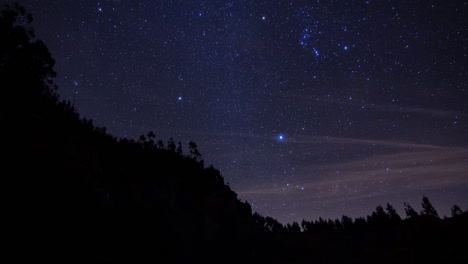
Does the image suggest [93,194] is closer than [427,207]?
Yes

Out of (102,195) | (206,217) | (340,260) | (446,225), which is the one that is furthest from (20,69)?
(446,225)

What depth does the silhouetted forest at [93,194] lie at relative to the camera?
1018 cm

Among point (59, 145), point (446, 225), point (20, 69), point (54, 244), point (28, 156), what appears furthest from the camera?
point (446, 225)

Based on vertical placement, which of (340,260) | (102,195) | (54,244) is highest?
(102,195)

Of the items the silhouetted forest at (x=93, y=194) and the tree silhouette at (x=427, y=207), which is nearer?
the silhouetted forest at (x=93, y=194)

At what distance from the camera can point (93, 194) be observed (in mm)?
12844

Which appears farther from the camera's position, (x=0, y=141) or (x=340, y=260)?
(x=340, y=260)

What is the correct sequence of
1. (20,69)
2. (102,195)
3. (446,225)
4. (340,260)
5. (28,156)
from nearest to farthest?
(28,156)
(102,195)
(20,69)
(340,260)
(446,225)

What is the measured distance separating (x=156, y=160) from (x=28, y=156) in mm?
9852

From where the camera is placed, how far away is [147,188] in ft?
55.6

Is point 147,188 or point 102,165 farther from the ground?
point 102,165

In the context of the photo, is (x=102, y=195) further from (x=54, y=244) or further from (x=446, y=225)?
(x=446, y=225)

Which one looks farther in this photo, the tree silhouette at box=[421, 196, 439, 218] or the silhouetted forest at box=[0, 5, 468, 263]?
the tree silhouette at box=[421, 196, 439, 218]

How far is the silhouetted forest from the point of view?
1018 cm
